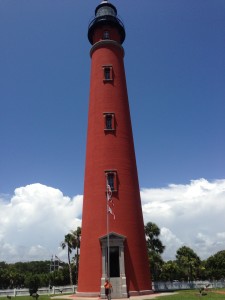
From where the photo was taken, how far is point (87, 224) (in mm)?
23797

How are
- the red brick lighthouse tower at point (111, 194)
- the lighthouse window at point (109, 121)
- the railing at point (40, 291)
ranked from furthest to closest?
the railing at point (40, 291)
the lighthouse window at point (109, 121)
the red brick lighthouse tower at point (111, 194)

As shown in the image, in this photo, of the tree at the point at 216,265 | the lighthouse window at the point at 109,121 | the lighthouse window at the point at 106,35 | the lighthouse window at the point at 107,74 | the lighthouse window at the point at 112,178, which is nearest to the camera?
the lighthouse window at the point at 112,178

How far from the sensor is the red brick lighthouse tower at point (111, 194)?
21.9 meters

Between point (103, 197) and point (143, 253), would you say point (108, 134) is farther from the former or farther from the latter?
point (143, 253)

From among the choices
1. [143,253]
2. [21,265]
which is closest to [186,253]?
[143,253]

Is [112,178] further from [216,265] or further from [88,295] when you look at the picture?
[216,265]

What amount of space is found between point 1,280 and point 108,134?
49.1 meters

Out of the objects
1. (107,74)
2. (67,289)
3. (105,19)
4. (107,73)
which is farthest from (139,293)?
(105,19)

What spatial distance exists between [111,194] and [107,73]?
11.2 meters

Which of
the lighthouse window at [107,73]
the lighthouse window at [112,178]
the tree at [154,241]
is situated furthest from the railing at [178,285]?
the lighthouse window at [107,73]

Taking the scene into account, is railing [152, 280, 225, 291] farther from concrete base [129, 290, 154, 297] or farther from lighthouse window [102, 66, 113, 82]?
lighthouse window [102, 66, 113, 82]

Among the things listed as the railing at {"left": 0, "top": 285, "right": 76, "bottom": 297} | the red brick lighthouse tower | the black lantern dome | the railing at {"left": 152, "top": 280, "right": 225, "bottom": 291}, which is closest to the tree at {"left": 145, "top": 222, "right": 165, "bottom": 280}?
the railing at {"left": 152, "top": 280, "right": 225, "bottom": 291}

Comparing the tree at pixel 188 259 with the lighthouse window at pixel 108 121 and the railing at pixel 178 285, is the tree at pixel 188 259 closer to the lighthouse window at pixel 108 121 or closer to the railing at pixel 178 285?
the railing at pixel 178 285

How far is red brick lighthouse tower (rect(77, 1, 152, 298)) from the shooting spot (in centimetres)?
2194
